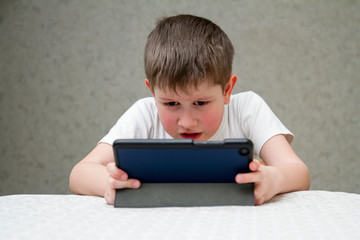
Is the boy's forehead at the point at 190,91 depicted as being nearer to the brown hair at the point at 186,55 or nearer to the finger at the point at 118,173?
the brown hair at the point at 186,55

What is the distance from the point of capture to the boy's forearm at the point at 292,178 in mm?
775

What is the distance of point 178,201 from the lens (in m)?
0.66

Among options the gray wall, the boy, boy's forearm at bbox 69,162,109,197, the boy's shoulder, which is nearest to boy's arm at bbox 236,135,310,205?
the boy

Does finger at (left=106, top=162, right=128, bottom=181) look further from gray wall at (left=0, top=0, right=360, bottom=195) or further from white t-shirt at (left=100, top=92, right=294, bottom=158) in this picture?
gray wall at (left=0, top=0, right=360, bottom=195)

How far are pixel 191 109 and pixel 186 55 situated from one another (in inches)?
4.9

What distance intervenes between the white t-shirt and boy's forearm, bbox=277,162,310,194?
0.14 meters

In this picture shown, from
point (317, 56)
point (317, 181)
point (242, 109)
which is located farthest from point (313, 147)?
point (242, 109)

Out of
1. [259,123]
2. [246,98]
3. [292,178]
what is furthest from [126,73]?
[292,178]

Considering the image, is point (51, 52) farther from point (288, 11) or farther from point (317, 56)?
point (317, 56)

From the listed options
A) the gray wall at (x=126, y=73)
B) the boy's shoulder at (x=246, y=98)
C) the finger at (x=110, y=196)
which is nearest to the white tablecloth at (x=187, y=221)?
the finger at (x=110, y=196)

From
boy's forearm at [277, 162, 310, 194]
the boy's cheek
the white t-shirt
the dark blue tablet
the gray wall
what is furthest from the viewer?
the gray wall

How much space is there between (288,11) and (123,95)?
0.95m

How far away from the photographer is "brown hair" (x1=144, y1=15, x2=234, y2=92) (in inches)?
33.9

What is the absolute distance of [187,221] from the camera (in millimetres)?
541
